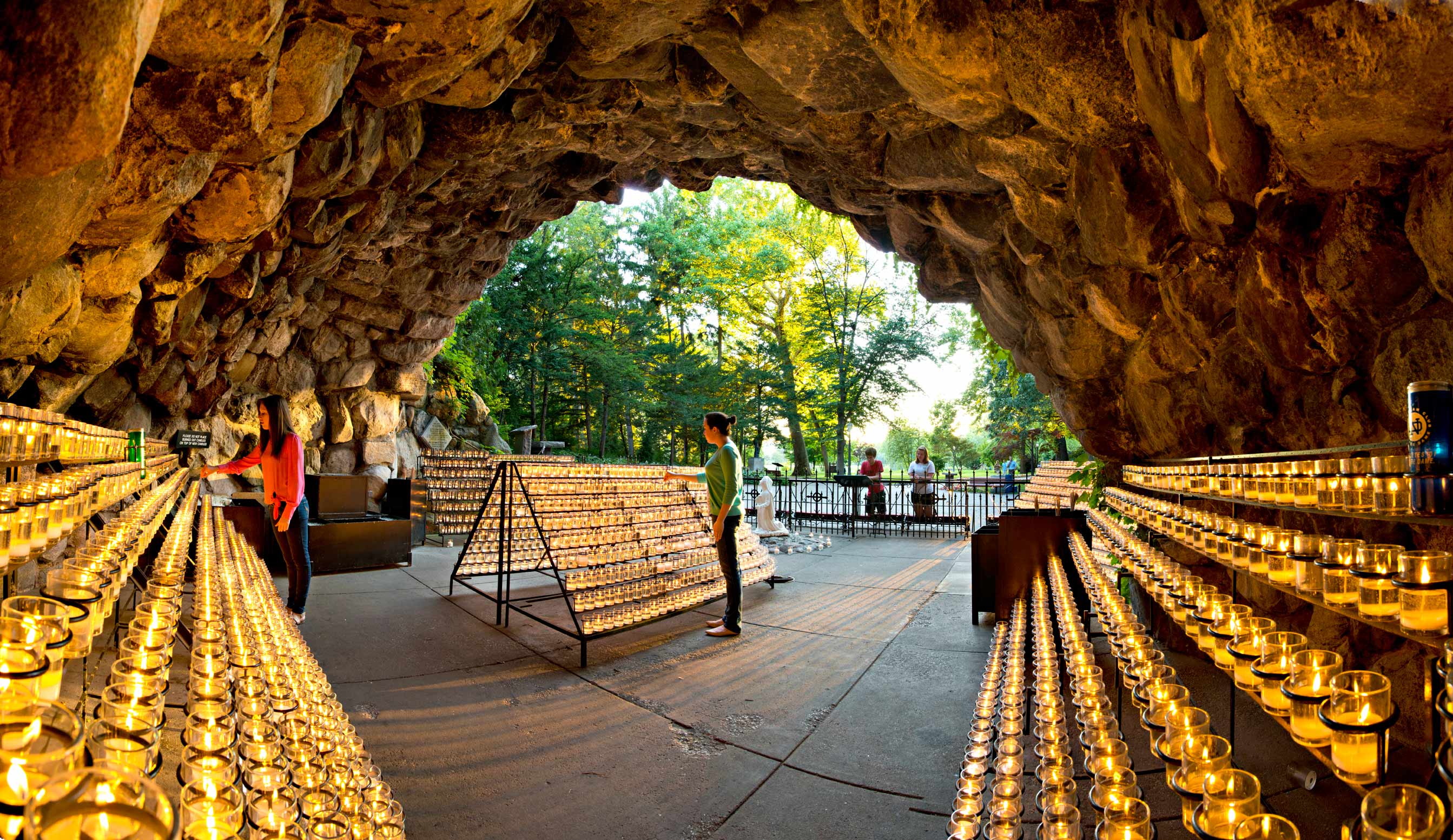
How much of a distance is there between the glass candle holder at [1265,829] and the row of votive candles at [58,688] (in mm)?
1790

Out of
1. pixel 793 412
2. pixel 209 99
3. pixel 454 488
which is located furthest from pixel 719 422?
pixel 793 412

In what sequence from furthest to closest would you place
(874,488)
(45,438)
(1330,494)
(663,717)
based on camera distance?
1. (874,488)
2. (663,717)
3. (45,438)
4. (1330,494)

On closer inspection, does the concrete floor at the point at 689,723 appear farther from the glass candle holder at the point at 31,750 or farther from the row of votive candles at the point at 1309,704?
the glass candle holder at the point at 31,750

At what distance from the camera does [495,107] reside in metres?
6.56

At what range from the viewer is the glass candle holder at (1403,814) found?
3.64 ft

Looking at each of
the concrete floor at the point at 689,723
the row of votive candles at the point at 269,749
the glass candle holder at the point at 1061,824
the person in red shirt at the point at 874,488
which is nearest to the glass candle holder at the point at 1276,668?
the glass candle holder at the point at 1061,824

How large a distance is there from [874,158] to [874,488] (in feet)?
30.5

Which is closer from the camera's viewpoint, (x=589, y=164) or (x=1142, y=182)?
(x=1142, y=182)

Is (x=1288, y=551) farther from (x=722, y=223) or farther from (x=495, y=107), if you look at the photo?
(x=722, y=223)

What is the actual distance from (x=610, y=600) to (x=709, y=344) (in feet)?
68.6

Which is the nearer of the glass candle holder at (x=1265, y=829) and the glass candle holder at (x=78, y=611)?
the glass candle holder at (x=1265, y=829)

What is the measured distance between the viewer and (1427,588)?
5.49 ft

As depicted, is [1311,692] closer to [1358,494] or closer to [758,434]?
[1358,494]

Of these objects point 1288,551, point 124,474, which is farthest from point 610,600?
point 1288,551
